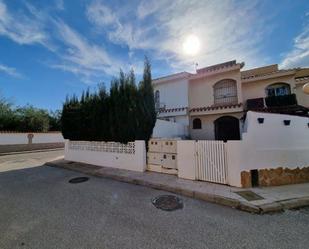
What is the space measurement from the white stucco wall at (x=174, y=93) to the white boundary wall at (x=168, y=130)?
7.03 ft

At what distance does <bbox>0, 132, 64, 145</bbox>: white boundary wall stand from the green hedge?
1193cm

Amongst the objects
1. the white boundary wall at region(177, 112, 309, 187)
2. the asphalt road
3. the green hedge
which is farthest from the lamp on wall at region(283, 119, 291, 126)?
the green hedge

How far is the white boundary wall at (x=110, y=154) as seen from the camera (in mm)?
7508

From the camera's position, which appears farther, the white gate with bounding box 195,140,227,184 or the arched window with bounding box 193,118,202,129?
the arched window with bounding box 193,118,202,129

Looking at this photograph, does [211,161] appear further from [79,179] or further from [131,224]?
[79,179]

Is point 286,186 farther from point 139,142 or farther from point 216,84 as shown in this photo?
point 216,84

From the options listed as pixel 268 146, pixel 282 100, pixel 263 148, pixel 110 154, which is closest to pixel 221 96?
pixel 282 100

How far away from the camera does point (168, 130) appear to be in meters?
12.0

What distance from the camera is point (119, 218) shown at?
3705 mm

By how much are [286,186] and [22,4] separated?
11467mm

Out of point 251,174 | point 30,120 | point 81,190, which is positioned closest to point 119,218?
point 81,190

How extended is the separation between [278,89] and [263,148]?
11188 mm

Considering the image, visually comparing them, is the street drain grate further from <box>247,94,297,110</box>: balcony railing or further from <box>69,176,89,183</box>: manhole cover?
<box>247,94,297,110</box>: balcony railing

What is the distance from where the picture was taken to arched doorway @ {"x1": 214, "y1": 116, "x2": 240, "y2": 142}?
44.6 feet
